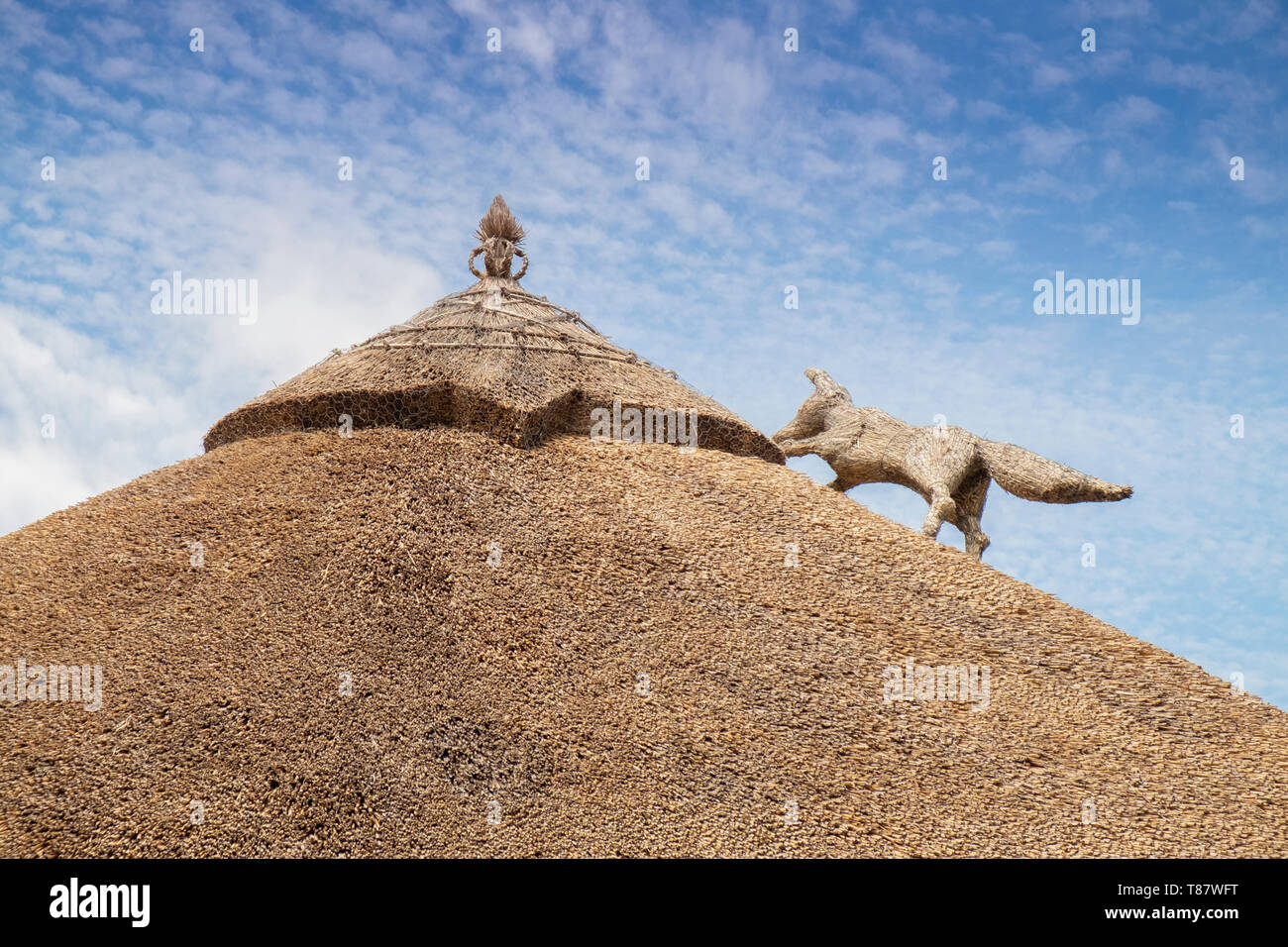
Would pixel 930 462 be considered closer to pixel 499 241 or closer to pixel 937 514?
pixel 937 514

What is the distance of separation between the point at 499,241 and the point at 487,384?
14.0 ft

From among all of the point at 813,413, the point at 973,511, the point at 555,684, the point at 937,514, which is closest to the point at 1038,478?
the point at 973,511

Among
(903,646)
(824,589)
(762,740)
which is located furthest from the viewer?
(824,589)

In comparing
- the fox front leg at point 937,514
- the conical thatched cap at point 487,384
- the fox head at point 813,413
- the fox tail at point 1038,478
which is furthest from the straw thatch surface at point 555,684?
the fox head at point 813,413

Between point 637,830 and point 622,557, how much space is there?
2757 millimetres

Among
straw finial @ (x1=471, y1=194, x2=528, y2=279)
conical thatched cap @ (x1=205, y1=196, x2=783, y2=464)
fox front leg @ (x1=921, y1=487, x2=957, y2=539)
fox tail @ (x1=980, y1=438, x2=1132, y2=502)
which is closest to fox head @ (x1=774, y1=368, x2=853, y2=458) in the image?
Answer: fox tail @ (x1=980, y1=438, x2=1132, y2=502)

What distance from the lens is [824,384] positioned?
15656mm

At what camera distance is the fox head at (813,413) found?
15336 mm

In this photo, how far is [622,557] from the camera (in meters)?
8.76

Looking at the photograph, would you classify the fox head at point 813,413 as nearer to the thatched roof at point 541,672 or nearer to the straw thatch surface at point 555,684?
the thatched roof at point 541,672

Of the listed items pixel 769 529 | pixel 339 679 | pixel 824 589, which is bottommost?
pixel 339 679
